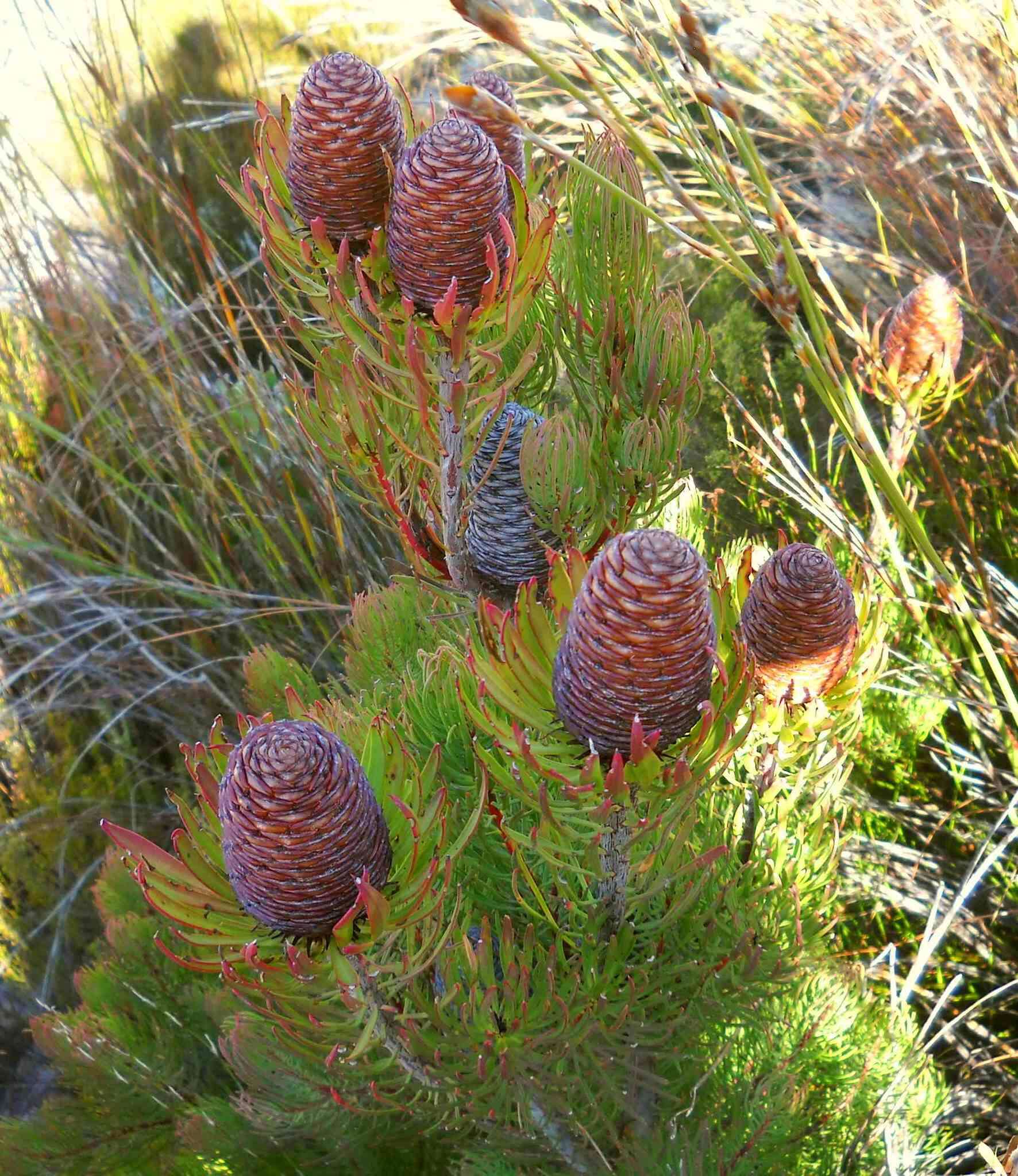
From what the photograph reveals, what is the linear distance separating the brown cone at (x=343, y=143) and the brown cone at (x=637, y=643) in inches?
8.4

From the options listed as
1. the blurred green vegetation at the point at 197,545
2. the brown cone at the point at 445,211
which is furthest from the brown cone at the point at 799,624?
the blurred green vegetation at the point at 197,545

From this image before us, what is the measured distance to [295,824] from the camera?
32 centimetres

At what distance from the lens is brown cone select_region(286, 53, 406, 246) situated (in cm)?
40

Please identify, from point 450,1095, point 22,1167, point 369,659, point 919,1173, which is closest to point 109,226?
point 369,659

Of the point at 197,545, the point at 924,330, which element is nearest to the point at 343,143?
the point at 924,330

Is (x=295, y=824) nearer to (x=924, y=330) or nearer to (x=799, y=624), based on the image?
(x=799, y=624)

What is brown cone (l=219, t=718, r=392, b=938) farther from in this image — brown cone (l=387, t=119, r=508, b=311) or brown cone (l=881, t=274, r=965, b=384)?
brown cone (l=881, t=274, r=965, b=384)

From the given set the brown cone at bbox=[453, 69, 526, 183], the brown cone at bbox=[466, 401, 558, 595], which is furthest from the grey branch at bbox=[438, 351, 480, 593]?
the brown cone at bbox=[453, 69, 526, 183]

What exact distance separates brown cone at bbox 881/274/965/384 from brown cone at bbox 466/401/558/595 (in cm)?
32

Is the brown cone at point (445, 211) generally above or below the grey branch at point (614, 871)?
above

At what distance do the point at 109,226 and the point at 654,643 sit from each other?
4.40 ft

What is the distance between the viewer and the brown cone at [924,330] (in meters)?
0.70

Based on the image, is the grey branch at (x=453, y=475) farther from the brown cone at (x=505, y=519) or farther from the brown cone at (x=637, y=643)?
the brown cone at (x=637, y=643)

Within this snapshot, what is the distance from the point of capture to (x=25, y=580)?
4.46ft
